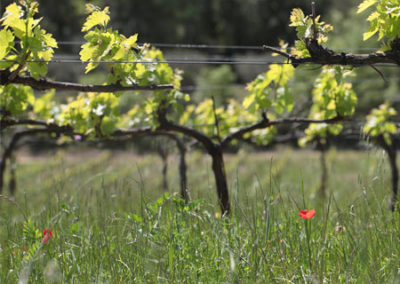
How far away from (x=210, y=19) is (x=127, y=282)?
80.5ft

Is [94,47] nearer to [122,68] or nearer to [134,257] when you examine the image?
[122,68]

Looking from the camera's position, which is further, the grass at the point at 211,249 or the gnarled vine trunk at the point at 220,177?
the gnarled vine trunk at the point at 220,177

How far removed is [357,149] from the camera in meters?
14.7

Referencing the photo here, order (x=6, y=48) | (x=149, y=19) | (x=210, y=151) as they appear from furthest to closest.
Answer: (x=149, y=19) < (x=210, y=151) < (x=6, y=48)

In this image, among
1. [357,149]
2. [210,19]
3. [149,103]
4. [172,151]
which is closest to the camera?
[149,103]

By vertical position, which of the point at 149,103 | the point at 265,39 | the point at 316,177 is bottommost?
the point at 316,177

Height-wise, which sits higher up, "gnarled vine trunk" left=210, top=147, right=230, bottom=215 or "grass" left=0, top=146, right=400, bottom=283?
"gnarled vine trunk" left=210, top=147, right=230, bottom=215

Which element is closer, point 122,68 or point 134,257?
point 134,257

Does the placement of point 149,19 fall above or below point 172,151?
above

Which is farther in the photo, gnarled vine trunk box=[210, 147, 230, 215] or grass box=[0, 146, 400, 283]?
gnarled vine trunk box=[210, 147, 230, 215]

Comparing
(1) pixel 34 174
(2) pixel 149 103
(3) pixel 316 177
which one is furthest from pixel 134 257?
(1) pixel 34 174

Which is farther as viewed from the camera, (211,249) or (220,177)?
(220,177)

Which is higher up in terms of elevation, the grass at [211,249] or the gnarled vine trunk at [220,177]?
the gnarled vine trunk at [220,177]

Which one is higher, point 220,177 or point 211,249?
point 220,177
